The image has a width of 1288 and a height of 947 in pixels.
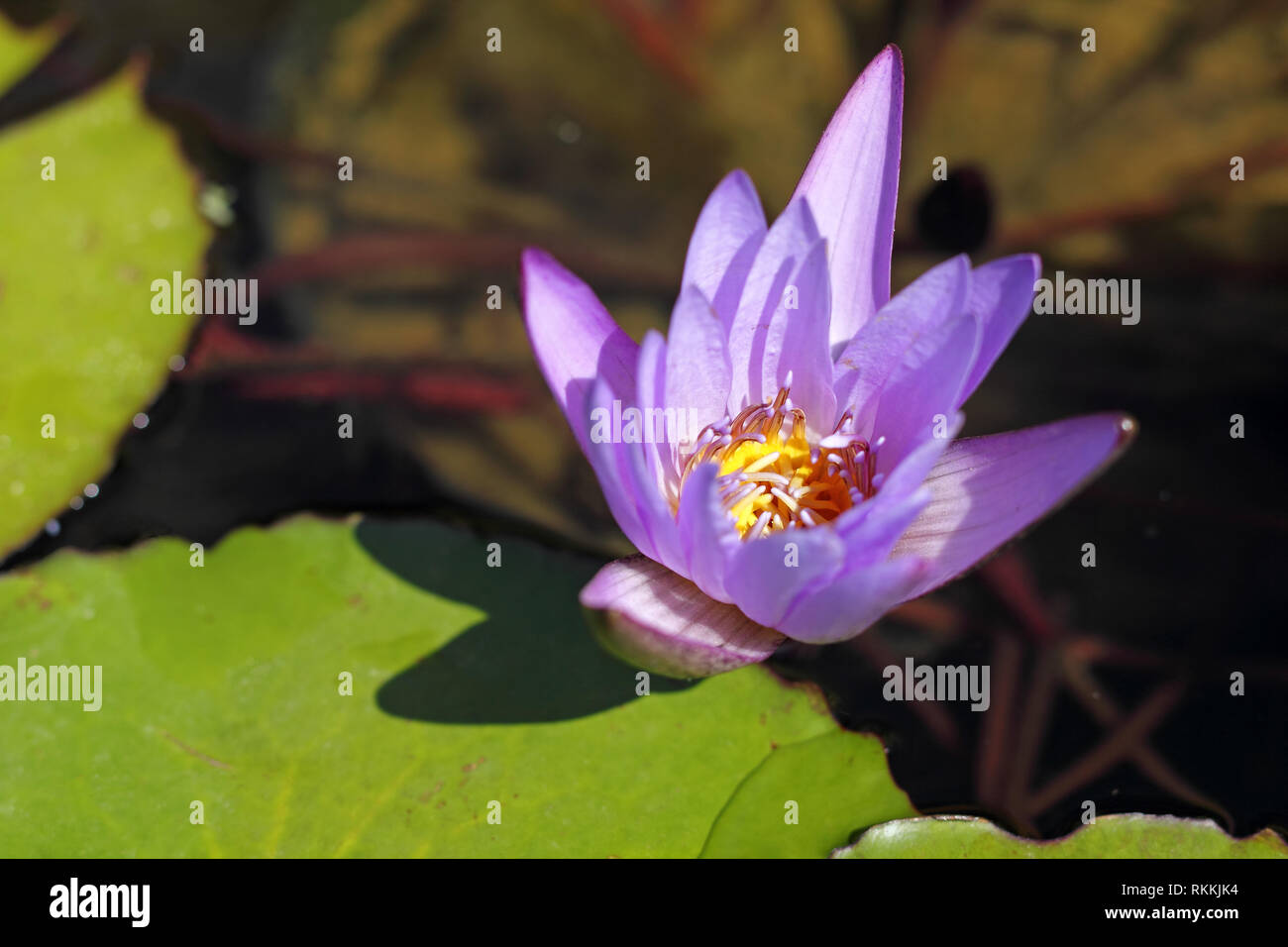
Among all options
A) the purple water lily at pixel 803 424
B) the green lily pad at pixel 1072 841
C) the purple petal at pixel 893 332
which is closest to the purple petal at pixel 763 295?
the purple water lily at pixel 803 424

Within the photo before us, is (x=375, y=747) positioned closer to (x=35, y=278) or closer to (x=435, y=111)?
(x=35, y=278)

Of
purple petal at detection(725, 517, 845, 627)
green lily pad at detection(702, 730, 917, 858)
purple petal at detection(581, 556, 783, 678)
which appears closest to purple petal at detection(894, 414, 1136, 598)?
purple petal at detection(725, 517, 845, 627)

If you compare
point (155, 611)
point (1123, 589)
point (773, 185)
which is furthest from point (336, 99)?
point (1123, 589)

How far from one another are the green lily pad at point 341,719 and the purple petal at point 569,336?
1.70ft

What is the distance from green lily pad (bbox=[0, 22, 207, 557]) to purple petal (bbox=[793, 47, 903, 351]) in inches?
74.2

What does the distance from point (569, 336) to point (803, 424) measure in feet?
1.81

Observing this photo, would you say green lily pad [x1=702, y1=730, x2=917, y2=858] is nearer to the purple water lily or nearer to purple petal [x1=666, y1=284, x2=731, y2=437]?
the purple water lily

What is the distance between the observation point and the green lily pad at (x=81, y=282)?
101 inches

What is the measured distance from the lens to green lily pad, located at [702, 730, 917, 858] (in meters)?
2.03

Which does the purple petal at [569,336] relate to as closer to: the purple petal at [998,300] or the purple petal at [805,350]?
the purple petal at [805,350]

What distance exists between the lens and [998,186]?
11.7ft

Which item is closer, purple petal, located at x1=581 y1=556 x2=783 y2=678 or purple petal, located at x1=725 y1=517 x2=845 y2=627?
purple petal, located at x1=725 y1=517 x2=845 y2=627

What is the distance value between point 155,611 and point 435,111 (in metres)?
2.37

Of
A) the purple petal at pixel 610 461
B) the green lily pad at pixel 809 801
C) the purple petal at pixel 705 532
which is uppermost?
the purple petal at pixel 610 461
